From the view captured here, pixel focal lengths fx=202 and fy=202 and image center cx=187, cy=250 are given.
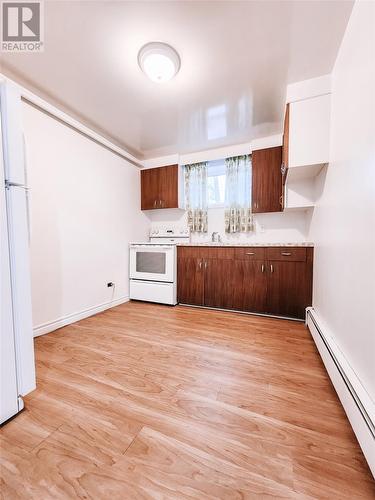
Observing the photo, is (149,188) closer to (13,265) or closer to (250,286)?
(250,286)

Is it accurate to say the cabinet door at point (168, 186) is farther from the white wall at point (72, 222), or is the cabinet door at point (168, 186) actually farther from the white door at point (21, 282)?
the white door at point (21, 282)

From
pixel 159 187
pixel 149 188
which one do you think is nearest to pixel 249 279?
pixel 159 187

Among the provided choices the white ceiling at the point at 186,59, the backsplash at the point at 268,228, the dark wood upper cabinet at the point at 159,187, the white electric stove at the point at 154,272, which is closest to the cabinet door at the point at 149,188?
the dark wood upper cabinet at the point at 159,187

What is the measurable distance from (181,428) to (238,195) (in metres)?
2.79

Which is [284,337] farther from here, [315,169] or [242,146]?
[242,146]

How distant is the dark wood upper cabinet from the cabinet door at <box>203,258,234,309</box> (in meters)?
1.22

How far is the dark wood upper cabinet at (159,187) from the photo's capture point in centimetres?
329

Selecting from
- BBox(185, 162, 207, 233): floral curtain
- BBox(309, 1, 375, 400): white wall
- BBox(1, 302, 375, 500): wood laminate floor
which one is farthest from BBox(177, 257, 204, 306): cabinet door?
BBox(309, 1, 375, 400): white wall

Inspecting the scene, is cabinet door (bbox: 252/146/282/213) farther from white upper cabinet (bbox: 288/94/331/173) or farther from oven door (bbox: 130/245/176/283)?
oven door (bbox: 130/245/176/283)

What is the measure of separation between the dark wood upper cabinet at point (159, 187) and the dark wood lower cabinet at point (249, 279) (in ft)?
3.04

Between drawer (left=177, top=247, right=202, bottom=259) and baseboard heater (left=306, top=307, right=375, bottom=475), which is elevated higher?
drawer (left=177, top=247, right=202, bottom=259)

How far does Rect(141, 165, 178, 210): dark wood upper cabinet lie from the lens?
10.8 ft

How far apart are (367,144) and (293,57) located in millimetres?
1144

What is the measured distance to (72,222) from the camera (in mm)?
2260
